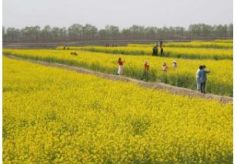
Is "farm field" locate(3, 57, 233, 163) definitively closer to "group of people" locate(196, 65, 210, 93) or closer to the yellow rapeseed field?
"group of people" locate(196, 65, 210, 93)

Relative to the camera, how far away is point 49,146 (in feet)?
28.9

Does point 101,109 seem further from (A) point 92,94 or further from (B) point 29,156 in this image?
(B) point 29,156

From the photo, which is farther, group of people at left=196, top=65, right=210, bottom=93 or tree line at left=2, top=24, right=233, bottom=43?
tree line at left=2, top=24, right=233, bottom=43

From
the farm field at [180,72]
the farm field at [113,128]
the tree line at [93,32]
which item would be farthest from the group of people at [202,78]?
the tree line at [93,32]

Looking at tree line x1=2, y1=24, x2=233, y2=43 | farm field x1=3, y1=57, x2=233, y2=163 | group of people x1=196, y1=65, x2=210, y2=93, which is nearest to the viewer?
farm field x1=3, y1=57, x2=233, y2=163

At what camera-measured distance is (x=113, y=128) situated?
10.2 meters

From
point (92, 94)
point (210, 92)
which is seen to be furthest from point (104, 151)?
point (210, 92)

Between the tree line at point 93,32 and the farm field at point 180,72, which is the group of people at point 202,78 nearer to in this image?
the farm field at point 180,72

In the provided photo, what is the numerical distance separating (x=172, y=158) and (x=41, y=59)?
3250 cm

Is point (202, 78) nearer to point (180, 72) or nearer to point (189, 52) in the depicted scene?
point (180, 72)

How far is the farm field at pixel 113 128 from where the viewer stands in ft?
27.8

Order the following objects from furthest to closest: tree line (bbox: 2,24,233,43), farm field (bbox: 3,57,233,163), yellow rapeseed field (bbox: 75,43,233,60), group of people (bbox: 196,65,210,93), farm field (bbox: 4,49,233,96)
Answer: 1. tree line (bbox: 2,24,233,43)
2. yellow rapeseed field (bbox: 75,43,233,60)
3. farm field (bbox: 4,49,233,96)
4. group of people (bbox: 196,65,210,93)
5. farm field (bbox: 3,57,233,163)

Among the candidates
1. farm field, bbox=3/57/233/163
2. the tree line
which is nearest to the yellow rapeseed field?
farm field, bbox=3/57/233/163

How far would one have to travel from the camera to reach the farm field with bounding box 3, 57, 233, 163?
846 centimetres
